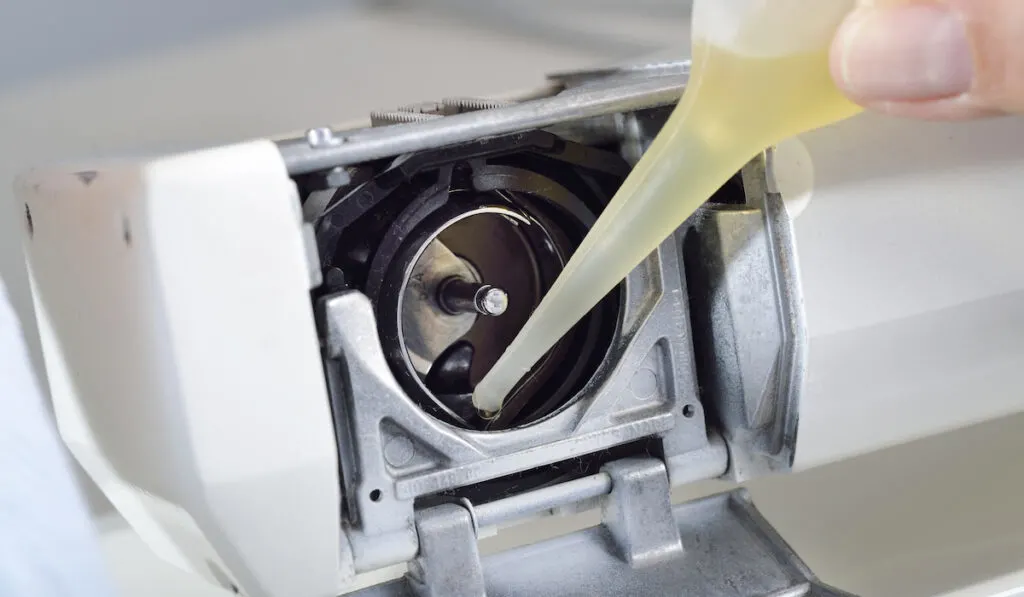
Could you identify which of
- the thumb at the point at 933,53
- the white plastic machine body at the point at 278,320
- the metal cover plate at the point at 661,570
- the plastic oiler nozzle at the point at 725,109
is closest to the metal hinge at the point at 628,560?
the metal cover plate at the point at 661,570

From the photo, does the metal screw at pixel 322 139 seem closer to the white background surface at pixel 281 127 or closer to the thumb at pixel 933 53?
the thumb at pixel 933 53

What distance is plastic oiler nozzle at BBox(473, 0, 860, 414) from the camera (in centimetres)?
47

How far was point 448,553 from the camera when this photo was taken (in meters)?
0.76

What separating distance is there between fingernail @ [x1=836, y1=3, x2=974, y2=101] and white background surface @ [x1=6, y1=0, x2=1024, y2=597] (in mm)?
960

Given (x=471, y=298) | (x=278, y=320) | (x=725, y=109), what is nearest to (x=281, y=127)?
(x=471, y=298)

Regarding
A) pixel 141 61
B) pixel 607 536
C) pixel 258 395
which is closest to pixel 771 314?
pixel 607 536

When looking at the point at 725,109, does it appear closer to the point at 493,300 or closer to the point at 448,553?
the point at 493,300

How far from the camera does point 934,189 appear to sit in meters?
0.78

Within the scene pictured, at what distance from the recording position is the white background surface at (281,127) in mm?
1274

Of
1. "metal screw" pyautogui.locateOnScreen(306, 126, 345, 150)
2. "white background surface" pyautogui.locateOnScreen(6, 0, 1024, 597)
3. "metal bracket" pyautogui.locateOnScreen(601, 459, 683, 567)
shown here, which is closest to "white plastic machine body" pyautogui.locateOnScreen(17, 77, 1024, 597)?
"metal screw" pyautogui.locateOnScreen(306, 126, 345, 150)

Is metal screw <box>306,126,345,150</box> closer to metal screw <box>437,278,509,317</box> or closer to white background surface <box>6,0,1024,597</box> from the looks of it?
metal screw <box>437,278,509,317</box>

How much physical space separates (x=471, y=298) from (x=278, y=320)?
9.1 inches

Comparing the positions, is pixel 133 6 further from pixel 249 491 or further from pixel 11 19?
pixel 249 491

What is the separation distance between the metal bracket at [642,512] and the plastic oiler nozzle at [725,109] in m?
0.26
